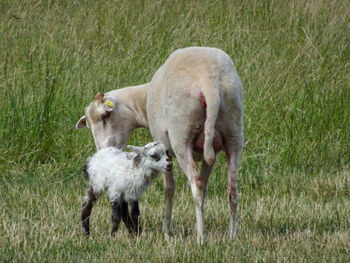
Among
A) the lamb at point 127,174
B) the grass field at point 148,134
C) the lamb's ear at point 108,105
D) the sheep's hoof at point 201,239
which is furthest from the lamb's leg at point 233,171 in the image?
the lamb's ear at point 108,105

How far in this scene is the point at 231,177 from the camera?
230 inches

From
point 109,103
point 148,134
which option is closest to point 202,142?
point 109,103

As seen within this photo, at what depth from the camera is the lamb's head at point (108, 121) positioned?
6934 mm

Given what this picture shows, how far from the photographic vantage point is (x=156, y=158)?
5750 mm

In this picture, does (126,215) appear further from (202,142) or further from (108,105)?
(108,105)

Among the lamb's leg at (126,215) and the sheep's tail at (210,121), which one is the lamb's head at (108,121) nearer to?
the lamb's leg at (126,215)

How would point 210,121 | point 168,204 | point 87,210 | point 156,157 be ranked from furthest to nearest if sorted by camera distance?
point 168,204, point 87,210, point 156,157, point 210,121

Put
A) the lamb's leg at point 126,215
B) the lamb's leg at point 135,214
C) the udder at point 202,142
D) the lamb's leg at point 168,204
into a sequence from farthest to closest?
1. the lamb's leg at point 168,204
2. the lamb's leg at point 126,215
3. the lamb's leg at point 135,214
4. the udder at point 202,142

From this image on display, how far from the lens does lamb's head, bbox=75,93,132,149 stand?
693 centimetres

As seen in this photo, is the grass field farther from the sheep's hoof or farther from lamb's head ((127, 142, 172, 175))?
lamb's head ((127, 142, 172, 175))

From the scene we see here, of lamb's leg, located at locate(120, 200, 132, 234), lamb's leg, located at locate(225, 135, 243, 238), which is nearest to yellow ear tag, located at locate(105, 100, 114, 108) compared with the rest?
lamb's leg, located at locate(120, 200, 132, 234)

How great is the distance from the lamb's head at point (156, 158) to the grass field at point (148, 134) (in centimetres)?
50

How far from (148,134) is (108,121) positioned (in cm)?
181

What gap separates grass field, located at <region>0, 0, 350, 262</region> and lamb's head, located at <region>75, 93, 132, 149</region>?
1.88 feet
